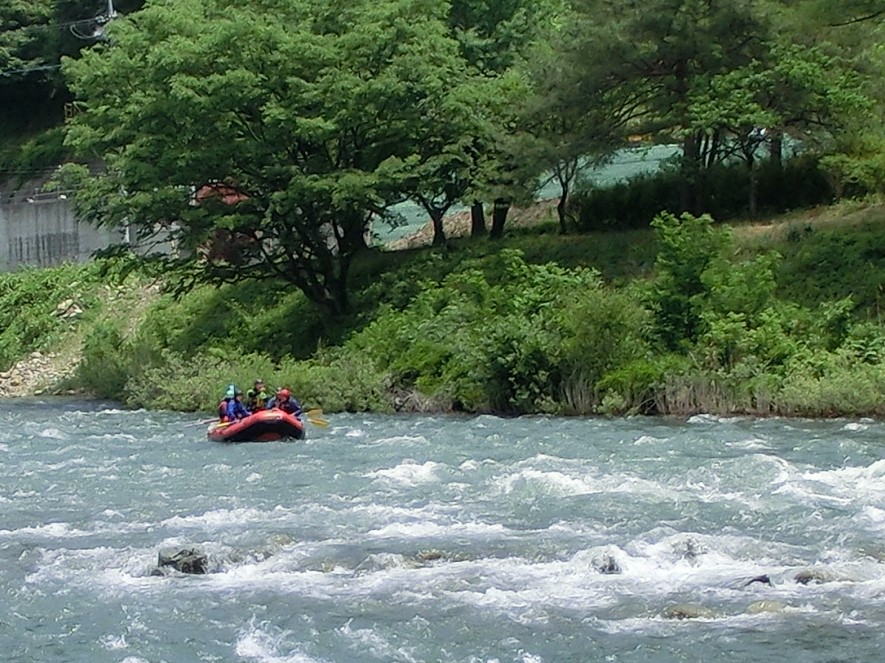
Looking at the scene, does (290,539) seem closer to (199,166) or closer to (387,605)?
(387,605)

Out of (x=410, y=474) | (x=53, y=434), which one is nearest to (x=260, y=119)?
(x=53, y=434)

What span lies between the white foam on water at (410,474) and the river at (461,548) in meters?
0.06

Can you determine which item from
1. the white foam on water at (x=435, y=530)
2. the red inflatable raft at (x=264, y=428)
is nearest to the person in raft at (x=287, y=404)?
the red inflatable raft at (x=264, y=428)

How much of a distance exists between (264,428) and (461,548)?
422 inches

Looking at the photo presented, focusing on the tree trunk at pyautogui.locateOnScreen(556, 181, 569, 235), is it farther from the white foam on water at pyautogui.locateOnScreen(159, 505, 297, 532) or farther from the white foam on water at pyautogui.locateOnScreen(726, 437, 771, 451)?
the white foam on water at pyautogui.locateOnScreen(159, 505, 297, 532)

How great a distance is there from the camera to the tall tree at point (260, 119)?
35875 millimetres

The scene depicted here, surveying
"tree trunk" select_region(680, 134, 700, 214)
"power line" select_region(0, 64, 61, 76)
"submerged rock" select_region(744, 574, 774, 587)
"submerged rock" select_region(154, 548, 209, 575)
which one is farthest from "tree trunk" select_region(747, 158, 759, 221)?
"power line" select_region(0, 64, 61, 76)

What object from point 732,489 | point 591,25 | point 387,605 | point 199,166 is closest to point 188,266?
point 199,166

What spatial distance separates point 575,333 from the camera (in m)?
29.9

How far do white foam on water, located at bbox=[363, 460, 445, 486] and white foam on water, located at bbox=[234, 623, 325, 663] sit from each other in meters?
7.89

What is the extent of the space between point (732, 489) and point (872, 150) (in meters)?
17.5

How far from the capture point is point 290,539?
682 inches

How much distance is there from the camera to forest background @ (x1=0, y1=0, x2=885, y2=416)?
3080 centimetres

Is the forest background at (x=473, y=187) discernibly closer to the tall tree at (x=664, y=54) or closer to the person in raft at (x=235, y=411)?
the tall tree at (x=664, y=54)
